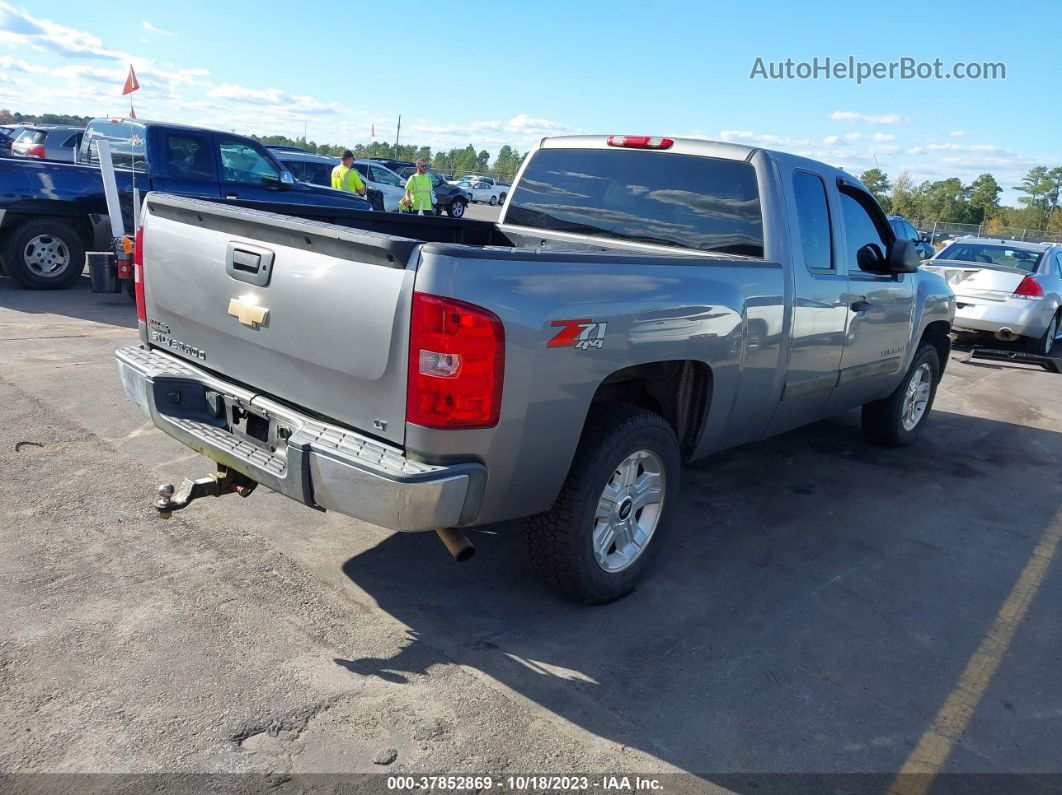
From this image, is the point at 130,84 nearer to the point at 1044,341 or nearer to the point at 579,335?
the point at 579,335

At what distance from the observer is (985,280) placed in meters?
11.7

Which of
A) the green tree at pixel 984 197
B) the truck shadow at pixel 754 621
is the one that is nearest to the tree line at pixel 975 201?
the green tree at pixel 984 197

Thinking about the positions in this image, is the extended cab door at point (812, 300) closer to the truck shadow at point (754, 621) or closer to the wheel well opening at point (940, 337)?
the truck shadow at point (754, 621)

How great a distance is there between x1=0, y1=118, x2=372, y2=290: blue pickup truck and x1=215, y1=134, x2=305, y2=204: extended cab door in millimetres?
12

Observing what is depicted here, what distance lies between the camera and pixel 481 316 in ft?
9.34

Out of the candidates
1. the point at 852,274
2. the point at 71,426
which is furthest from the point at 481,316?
the point at 71,426

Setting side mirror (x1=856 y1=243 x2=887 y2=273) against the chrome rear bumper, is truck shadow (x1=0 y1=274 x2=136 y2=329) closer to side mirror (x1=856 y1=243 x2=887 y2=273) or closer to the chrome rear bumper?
the chrome rear bumper

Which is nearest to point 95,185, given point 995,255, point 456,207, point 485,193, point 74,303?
point 74,303

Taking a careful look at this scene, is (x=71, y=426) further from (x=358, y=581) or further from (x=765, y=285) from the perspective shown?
(x=765, y=285)

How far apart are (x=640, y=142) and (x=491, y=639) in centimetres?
291

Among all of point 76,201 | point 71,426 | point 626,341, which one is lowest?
point 71,426

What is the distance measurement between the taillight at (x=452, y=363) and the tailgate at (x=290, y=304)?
58 millimetres

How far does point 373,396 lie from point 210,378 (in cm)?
110

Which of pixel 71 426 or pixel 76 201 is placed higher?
→ pixel 76 201
